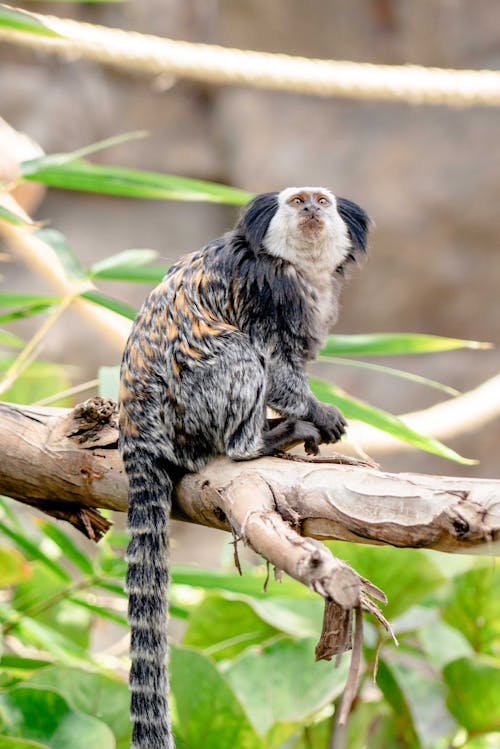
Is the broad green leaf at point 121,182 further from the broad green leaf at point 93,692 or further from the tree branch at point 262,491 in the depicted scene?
the broad green leaf at point 93,692

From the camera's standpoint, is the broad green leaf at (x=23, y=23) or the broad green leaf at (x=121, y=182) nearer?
the broad green leaf at (x=23, y=23)

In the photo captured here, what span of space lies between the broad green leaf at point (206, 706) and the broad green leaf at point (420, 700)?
1.46ft

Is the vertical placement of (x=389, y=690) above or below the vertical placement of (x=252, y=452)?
below

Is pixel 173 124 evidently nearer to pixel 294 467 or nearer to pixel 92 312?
pixel 92 312

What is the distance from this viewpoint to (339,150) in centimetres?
668

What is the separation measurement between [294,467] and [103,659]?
157 centimetres

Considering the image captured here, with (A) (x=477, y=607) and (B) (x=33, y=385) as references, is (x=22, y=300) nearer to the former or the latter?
(B) (x=33, y=385)

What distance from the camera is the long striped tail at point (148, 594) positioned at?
187 cm

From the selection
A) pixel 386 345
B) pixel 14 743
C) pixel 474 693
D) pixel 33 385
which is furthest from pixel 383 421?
pixel 33 385

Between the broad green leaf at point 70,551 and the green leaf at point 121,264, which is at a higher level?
the green leaf at point 121,264

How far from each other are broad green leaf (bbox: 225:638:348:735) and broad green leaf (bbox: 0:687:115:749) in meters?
0.41

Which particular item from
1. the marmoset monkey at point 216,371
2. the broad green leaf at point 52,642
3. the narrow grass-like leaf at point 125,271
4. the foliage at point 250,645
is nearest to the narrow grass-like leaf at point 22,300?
the foliage at point 250,645

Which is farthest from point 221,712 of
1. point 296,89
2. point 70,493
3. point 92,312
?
point 296,89

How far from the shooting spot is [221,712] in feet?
7.18
